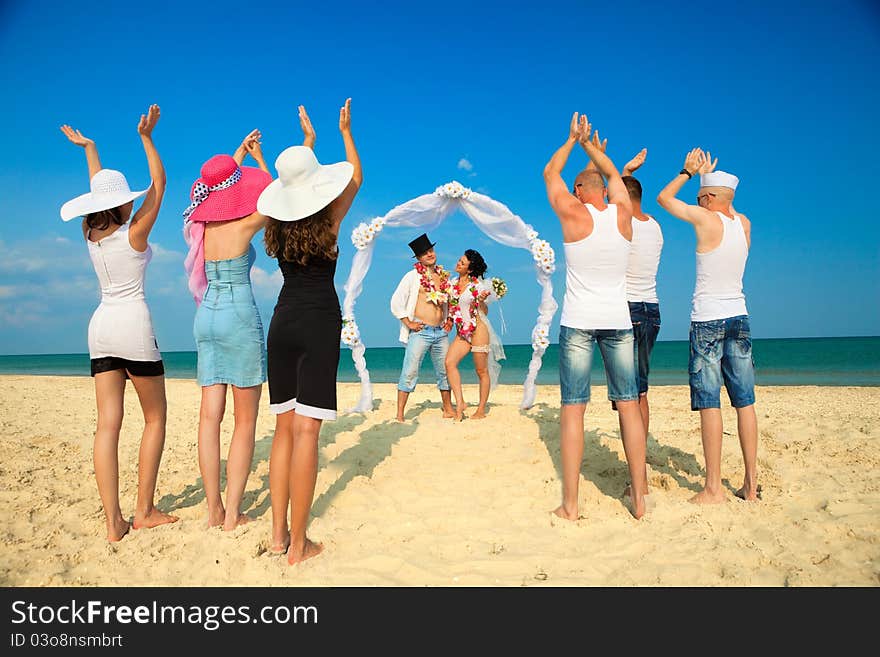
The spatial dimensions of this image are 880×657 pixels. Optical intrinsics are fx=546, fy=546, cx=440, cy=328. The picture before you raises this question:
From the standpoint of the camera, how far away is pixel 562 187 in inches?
154

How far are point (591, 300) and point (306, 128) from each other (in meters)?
2.33

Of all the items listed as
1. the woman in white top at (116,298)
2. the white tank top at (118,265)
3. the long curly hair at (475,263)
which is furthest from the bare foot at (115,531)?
the long curly hair at (475,263)

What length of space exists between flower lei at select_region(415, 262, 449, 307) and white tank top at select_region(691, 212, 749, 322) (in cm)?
396

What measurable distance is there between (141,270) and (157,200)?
50 cm

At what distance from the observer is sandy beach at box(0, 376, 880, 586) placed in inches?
125

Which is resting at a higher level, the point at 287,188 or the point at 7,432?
the point at 287,188

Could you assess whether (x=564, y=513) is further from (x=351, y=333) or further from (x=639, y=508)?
(x=351, y=333)

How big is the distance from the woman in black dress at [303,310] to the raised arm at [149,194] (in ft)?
2.79

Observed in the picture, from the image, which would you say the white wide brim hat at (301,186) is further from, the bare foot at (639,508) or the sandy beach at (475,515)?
the bare foot at (639,508)

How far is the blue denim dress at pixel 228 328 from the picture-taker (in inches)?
147

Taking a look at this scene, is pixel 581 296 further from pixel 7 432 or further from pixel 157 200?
pixel 7 432

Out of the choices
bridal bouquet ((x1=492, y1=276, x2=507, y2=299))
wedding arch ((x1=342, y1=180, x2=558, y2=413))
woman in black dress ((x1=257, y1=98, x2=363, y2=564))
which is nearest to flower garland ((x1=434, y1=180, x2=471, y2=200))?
wedding arch ((x1=342, y1=180, x2=558, y2=413))

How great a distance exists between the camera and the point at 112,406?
3736 mm
